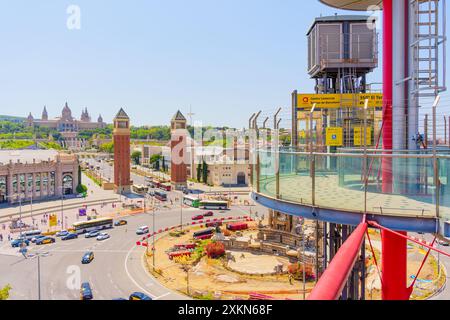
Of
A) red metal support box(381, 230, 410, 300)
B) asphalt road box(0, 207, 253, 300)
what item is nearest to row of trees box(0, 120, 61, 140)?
asphalt road box(0, 207, 253, 300)

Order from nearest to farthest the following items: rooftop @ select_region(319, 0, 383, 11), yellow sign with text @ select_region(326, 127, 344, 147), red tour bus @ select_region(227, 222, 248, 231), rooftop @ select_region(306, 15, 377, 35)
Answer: rooftop @ select_region(319, 0, 383, 11) → yellow sign with text @ select_region(326, 127, 344, 147) → rooftop @ select_region(306, 15, 377, 35) → red tour bus @ select_region(227, 222, 248, 231)

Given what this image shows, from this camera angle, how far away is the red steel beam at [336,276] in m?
2.88

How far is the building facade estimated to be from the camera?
57.6 meters

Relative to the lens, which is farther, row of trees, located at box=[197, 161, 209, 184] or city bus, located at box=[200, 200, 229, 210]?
row of trees, located at box=[197, 161, 209, 184]

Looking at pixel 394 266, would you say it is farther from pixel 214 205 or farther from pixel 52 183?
pixel 52 183

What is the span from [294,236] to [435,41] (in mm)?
31780

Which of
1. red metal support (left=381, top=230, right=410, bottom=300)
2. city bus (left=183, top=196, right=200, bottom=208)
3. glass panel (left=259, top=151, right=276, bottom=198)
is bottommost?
city bus (left=183, top=196, right=200, bottom=208)

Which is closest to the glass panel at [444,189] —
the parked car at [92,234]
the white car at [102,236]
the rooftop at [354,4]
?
the rooftop at [354,4]

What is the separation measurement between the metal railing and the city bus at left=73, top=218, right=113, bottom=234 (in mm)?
38316

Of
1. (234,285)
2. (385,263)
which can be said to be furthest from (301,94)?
(385,263)

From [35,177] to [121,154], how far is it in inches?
599

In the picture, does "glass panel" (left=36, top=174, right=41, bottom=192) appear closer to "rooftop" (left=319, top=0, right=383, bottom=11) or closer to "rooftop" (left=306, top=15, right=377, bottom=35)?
"rooftop" (left=306, top=15, right=377, bottom=35)

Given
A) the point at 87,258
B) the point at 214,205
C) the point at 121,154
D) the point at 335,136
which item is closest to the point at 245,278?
the point at 87,258

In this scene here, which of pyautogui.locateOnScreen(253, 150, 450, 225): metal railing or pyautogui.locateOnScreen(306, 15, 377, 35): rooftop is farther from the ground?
pyautogui.locateOnScreen(306, 15, 377, 35): rooftop
